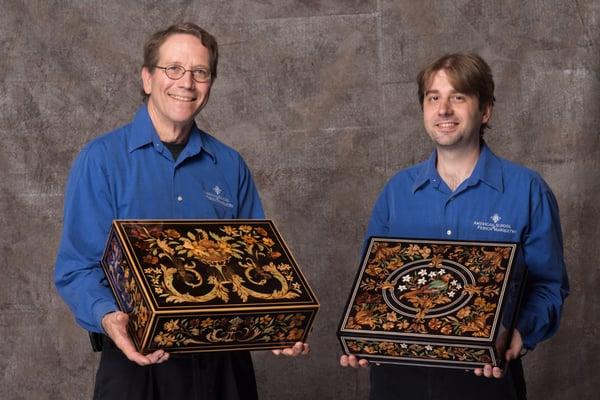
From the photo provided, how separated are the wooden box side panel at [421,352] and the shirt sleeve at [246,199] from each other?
600mm

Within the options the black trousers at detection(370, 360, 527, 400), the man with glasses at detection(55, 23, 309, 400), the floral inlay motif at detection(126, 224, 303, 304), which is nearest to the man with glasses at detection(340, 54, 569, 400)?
the black trousers at detection(370, 360, 527, 400)

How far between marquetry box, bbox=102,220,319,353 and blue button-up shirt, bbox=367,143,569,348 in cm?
57

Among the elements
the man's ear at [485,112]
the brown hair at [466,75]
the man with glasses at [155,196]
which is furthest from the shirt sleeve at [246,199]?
the man's ear at [485,112]

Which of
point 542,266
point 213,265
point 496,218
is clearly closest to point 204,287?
point 213,265

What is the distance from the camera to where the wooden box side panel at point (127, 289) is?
272cm

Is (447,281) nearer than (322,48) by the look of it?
Yes

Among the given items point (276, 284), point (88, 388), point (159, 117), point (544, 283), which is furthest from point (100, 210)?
point (88, 388)

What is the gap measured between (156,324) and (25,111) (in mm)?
3003

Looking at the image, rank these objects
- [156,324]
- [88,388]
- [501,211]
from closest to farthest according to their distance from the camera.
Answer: [156,324]
[501,211]
[88,388]

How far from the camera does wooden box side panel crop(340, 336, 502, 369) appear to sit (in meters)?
2.86

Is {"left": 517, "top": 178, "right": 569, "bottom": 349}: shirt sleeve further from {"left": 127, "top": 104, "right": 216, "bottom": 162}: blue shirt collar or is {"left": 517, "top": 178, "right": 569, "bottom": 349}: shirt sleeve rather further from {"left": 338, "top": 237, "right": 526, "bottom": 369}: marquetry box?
{"left": 127, "top": 104, "right": 216, "bottom": 162}: blue shirt collar

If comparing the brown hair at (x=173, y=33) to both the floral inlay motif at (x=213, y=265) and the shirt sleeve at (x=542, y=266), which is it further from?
the shirt sleeve at (x=542, y=266)

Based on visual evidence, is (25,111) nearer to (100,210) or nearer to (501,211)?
(100,210)

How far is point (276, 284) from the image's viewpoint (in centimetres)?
288
